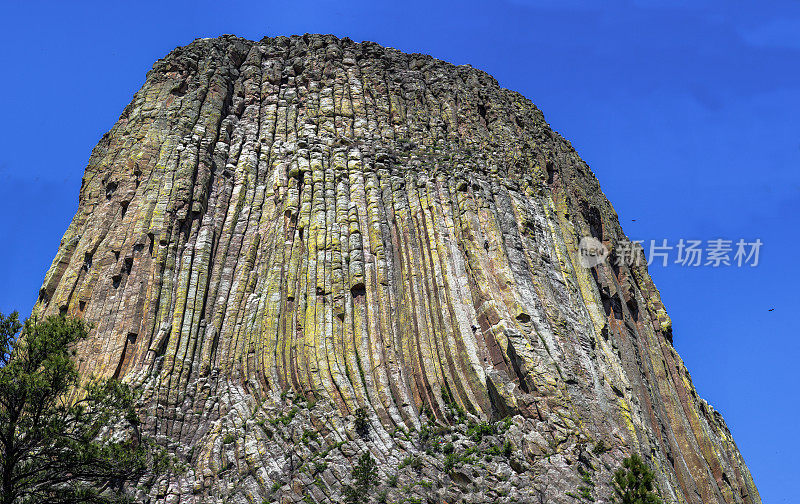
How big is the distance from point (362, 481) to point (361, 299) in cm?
1199

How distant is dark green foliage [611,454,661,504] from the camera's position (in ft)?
97.3

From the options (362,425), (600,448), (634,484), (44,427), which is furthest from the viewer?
(362,425)

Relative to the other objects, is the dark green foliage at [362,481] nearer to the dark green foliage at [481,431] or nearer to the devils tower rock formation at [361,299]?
the devils tower rock formation at [361,299]

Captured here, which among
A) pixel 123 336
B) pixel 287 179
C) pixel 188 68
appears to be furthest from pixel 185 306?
pixel 188 68

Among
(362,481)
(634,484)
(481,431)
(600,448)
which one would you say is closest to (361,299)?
(481,431)

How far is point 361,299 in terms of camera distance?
136 ft

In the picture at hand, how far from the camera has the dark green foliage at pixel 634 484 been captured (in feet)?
97.3

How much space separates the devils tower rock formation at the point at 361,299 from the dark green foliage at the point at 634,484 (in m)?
0.90

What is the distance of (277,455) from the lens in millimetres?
34219

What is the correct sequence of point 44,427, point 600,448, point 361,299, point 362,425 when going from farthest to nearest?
1. point 361,299
2. point 362,425
3. point 600,448
4. point 44,427

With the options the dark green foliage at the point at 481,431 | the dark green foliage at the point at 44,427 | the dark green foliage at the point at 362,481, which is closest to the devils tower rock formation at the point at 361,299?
the dark green foliage at the point at 481,431

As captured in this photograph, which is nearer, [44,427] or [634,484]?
[44,427]

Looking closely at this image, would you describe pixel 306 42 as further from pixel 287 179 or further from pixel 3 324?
pixel 3 324

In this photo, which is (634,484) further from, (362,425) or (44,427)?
(44,427)
